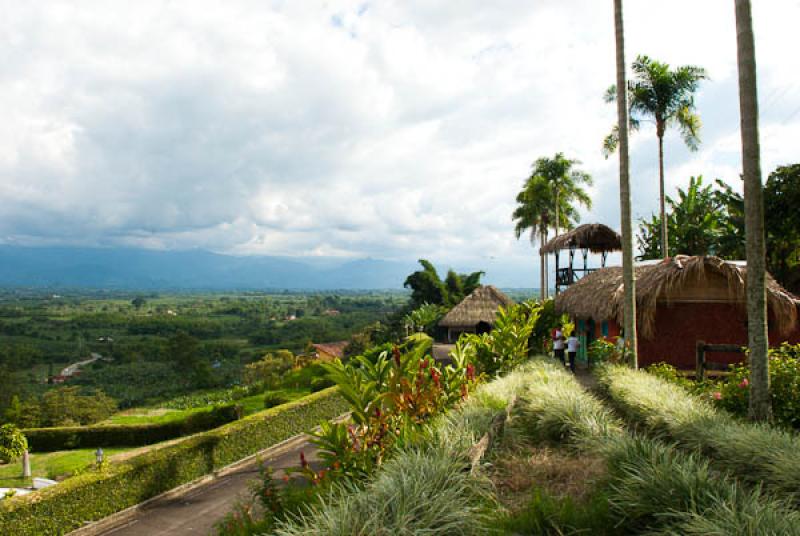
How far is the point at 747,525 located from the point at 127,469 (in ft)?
45.4

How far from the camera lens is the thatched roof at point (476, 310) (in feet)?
110

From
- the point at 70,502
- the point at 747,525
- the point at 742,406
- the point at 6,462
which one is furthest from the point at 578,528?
the point at 6,462

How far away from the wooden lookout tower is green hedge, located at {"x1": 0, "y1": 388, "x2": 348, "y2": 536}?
12.6m

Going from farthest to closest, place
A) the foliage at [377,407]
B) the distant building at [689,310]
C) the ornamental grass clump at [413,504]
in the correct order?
the distant building at [689,310]
the foliage at [377,407]
the ornamental grass clump at [413,504]

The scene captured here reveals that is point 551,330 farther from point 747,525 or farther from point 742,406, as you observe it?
point 747,525

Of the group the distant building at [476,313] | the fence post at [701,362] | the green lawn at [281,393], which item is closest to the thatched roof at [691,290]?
the fence post at [701,362]

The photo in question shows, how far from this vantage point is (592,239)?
22312 mm

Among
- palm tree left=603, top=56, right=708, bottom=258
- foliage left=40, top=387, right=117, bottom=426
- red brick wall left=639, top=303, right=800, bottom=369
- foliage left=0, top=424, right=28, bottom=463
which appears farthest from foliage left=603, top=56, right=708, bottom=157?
foliage left=40, top=387, right=117, bottom=426

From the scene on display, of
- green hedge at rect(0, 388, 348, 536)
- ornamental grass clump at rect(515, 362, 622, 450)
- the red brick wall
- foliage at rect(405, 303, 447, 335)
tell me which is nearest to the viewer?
ornamental grass clump at rect(515, 362, 622, 450)

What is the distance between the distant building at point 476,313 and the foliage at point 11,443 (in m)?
22.7

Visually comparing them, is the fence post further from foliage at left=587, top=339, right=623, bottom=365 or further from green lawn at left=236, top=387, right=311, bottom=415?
green lawn at left=236, top=387, right=311, bottom=415

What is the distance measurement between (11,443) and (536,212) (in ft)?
101

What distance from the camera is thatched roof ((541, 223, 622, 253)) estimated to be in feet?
72.2

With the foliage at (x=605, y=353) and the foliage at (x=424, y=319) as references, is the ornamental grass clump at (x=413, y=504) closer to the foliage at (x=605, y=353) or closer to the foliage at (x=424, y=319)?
the foliage at (x=605, y=353)
